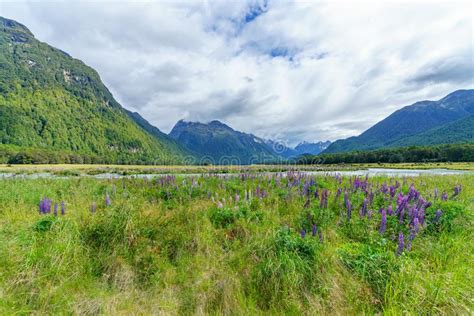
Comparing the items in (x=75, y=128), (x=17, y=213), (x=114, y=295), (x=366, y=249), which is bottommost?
(x=114, y=295)

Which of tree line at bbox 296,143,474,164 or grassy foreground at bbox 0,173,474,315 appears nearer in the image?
grassy foreground at bbox 0,173,474,315

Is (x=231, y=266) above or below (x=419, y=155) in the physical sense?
below

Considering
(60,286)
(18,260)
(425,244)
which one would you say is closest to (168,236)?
(60,286)

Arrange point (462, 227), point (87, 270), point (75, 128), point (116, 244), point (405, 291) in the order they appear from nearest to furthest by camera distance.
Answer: point (405, 291), point (87, 270), point (116, 244), point (462, 227), point (75, 128)

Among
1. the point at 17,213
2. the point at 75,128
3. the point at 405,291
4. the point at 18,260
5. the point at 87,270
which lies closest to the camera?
the point at 405,291

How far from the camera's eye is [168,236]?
467 centimetres

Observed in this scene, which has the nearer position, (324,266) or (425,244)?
(324,266)

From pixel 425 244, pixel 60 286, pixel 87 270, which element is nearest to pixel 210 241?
pixel 87 270

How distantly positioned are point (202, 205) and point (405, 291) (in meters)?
5.39

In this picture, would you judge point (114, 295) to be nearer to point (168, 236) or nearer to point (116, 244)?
point (116, 244)

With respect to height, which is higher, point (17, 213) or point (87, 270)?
point (17, 213)

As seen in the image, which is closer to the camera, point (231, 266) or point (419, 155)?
point (231, 266)

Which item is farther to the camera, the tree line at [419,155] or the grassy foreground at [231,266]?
the tree line at [419,155]

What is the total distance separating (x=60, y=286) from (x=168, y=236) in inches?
74.0
